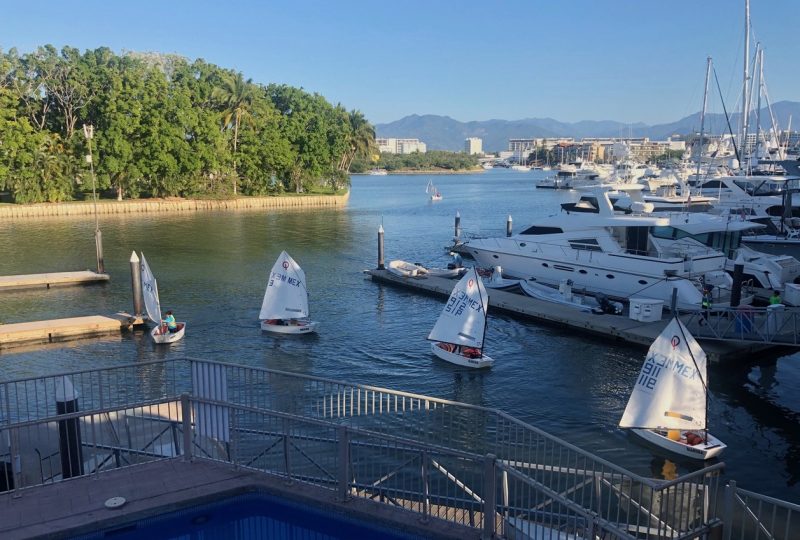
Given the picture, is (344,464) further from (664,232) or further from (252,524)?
(664,232)

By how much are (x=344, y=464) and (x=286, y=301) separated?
68.6 ft

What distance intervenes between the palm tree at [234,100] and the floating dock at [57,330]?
71.6 metres

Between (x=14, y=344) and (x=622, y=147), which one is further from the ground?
(x=622, y=147)

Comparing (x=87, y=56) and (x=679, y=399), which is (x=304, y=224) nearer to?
(x=87, y=56)

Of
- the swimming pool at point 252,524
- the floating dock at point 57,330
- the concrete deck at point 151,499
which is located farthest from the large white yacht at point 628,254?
the swimming pool at point 252,524

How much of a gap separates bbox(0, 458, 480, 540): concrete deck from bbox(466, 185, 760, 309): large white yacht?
25664mm

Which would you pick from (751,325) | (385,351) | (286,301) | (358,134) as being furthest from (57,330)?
(358,134)

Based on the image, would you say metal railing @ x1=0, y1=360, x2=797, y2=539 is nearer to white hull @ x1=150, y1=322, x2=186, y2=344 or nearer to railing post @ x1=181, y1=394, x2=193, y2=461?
railing post @ x1=181, y1=394, x2=193, y2=461

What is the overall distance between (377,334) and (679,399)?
15.5m

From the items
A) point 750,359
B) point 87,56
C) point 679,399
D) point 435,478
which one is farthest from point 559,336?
point 87,56

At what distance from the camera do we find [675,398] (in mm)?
17594

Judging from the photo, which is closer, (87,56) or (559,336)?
(559,336)

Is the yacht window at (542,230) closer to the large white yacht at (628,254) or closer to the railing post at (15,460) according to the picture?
the large white yacht at (628,254)

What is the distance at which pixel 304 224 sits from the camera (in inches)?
3024
